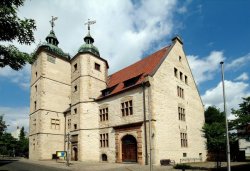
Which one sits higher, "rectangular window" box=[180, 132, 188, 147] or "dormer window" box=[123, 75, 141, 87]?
"dormer window" box=[123, 75, 141, 87]

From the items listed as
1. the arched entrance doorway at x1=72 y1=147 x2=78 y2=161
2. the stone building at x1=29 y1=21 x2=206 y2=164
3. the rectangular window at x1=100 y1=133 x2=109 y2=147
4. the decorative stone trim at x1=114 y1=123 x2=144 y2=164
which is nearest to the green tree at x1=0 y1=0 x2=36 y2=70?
the stone building at x1=29 y1=21 x2=206 y2=164

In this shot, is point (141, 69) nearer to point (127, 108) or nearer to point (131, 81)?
point (131, 81)

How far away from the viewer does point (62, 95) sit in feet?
138

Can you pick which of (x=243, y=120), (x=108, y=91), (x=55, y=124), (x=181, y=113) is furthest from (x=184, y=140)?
(x=55, y=124)

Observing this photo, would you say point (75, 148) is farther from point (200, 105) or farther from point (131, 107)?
point (200, 105)

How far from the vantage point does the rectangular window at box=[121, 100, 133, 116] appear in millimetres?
30359

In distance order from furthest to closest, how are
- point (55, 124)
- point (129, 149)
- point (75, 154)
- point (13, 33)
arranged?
point (55, 124)
point (75, 154)
point (129, 149)
point (13, 33)

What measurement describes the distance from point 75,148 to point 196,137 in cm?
1775

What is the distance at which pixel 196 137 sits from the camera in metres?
36.1

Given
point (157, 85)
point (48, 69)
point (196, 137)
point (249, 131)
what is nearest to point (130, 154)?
point (157, 85)

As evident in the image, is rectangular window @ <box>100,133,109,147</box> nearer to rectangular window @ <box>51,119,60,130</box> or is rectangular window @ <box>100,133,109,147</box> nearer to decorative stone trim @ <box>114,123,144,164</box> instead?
decorative stone trim @ <box>114,123,144,164</box>

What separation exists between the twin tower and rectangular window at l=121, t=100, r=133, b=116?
19.2 ft

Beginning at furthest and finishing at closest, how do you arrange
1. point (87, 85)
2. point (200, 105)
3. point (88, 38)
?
point (88, 38) < point (200, 105) < point (87, 85)

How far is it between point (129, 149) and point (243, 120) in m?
14.2
